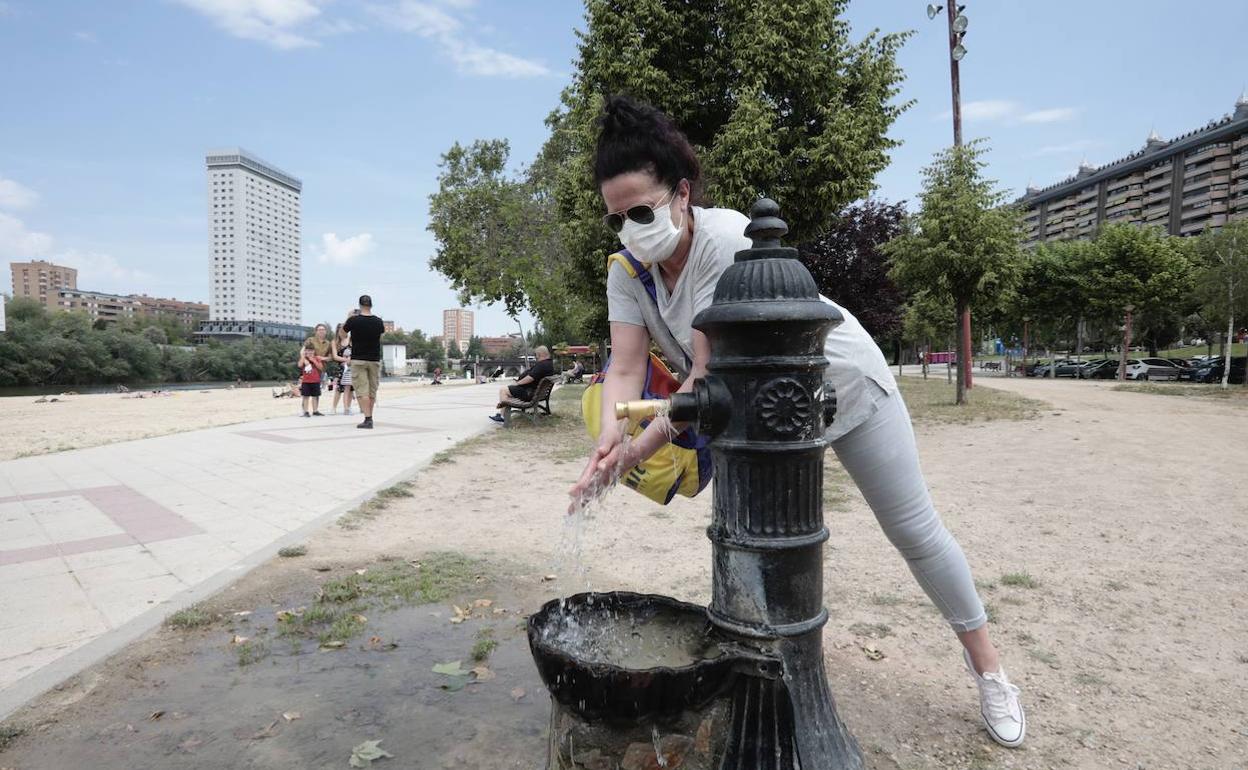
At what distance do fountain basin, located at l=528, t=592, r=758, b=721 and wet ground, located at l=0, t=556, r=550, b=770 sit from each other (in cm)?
57

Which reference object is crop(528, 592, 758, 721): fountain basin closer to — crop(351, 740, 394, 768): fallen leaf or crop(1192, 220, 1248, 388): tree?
crop(351, 740, 394, 768): fallen leaf

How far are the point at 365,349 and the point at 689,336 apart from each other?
9024 mm

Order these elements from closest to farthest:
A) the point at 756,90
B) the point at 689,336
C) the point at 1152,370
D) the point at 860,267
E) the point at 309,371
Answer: the point at 689,336 < the point at 756,90 < the point at 309,371 < the point at 860,267 < the point at 1152,370

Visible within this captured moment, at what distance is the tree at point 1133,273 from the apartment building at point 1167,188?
25977 millimetres

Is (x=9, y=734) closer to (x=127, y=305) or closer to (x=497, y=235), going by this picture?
(x=497, y=235)

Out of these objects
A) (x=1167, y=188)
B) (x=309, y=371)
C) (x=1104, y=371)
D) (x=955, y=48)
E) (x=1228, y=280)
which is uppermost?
(x=1167, y=188)

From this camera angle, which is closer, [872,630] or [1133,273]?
[872,630]

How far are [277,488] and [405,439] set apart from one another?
3.43 m

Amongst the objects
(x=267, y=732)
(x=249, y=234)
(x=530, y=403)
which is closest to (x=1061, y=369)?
(x=530, y=403)

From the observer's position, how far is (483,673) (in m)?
2.46

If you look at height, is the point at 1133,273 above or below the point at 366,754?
above

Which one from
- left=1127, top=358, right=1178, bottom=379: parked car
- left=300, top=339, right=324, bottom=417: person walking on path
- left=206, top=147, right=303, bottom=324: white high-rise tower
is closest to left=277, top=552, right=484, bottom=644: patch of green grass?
left=300, top=339, right=324, bottom=417: person walking on path

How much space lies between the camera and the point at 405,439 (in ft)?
30.1

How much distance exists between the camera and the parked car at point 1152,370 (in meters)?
30.3
